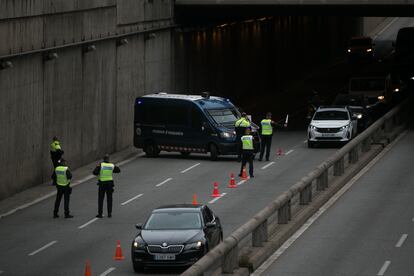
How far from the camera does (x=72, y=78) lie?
42969 mm

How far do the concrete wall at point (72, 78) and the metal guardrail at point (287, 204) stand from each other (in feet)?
30.9

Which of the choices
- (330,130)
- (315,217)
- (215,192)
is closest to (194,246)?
(315,217)

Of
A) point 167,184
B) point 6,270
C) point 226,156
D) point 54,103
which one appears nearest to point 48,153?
point 54,103

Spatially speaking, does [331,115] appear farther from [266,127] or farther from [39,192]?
[39,192]

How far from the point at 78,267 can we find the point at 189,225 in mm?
2582

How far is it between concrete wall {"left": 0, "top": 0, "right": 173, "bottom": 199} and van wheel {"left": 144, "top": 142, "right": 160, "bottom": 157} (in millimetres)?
1676

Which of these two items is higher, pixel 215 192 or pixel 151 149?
pixel 215 192

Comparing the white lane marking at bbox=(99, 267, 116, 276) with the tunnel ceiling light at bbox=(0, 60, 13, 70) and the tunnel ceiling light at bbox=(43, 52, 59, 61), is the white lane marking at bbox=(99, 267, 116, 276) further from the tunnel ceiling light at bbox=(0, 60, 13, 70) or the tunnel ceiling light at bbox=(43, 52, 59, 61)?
the tunnel ceiling light at bbox=(43, 52, 59, 61)

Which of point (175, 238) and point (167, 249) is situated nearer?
point (167, 249)

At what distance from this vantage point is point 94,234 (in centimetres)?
3061

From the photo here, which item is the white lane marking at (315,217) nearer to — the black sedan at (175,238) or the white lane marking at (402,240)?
the black sedan at (175,238)

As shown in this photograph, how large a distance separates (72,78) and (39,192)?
19.4 ft

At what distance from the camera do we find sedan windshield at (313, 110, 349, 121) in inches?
1900

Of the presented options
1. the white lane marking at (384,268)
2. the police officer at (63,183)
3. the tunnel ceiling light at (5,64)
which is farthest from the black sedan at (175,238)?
the tunnel ceiling light at (5,64)
